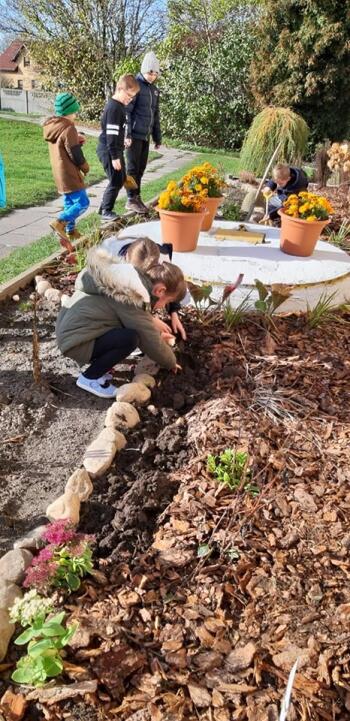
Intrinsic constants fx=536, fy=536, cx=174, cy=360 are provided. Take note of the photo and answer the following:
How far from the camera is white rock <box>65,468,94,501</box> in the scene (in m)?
2.16

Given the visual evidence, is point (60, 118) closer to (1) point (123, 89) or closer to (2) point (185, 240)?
(1) point (123, 89)

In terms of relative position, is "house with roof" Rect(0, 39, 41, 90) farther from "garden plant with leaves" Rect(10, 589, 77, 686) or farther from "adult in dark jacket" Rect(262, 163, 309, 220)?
"garden plant with leaves" Rect(10, 589, 77, 686)

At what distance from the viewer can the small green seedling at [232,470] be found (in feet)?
7.36

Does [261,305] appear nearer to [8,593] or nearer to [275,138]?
A: [8,593]

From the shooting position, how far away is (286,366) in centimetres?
318

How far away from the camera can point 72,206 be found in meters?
5.30

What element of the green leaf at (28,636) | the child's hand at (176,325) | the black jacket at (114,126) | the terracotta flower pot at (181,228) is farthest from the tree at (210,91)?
the green leaf at (28,636)

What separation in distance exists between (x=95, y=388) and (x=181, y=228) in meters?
1.79

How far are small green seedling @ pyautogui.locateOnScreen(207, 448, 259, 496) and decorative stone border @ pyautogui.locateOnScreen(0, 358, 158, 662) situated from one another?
46 centimetres

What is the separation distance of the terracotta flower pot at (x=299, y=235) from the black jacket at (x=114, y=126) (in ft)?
7.70

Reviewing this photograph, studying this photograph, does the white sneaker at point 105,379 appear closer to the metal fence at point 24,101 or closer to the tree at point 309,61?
the tree at point 309,61

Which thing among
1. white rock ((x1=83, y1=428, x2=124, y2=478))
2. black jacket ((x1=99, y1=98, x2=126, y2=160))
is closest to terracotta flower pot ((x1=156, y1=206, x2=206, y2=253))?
black jacket ((x1=99, y1=98, x2=126, y2=160))

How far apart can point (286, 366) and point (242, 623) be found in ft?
5.64

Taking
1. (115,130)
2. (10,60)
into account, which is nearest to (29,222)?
(115,130)
